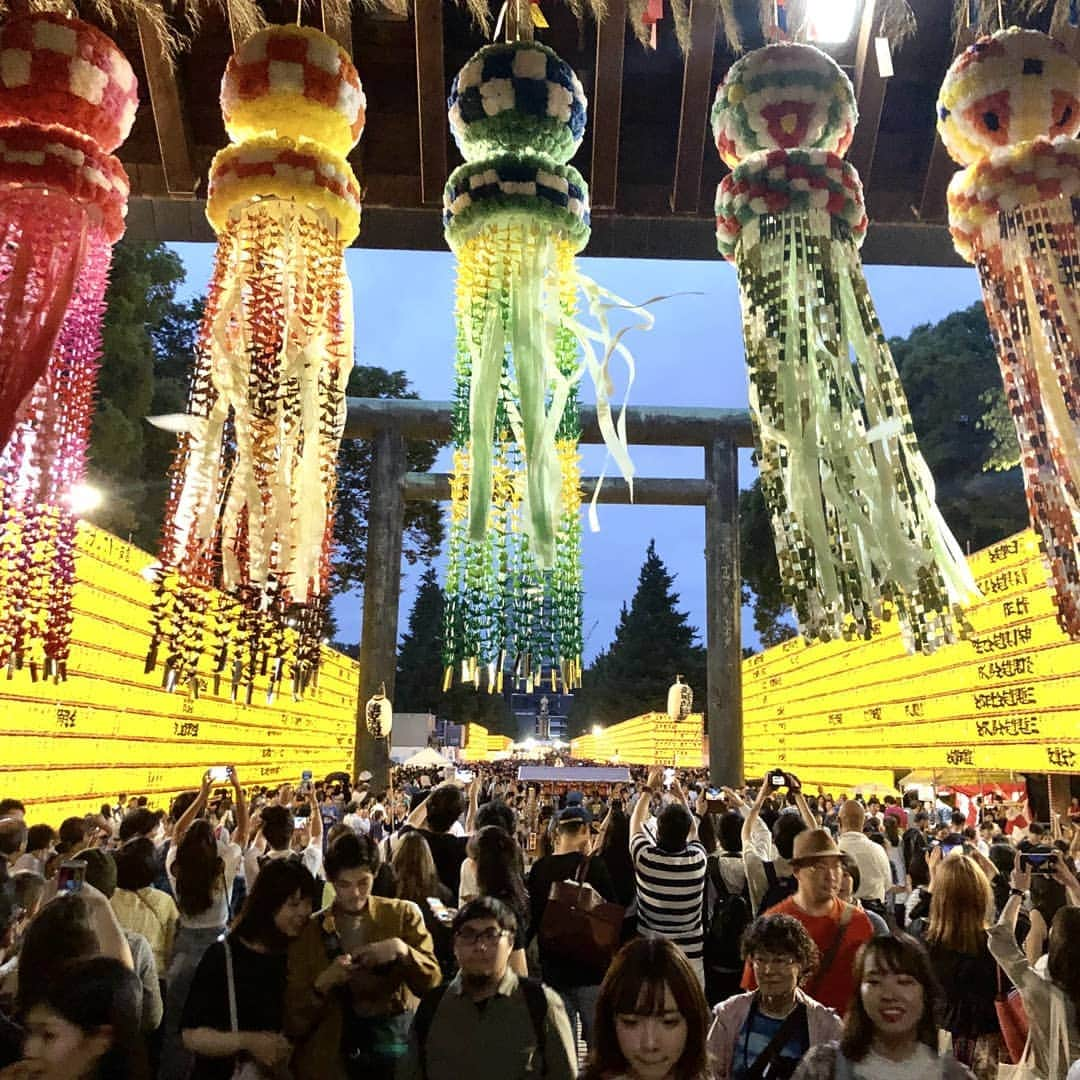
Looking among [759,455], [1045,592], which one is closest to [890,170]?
[759,455]

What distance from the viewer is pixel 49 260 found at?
7.72 ft

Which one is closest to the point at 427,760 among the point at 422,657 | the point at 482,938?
the point at 482,938

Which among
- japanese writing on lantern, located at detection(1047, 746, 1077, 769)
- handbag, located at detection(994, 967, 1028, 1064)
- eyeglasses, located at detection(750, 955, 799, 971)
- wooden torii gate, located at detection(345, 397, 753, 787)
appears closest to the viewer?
eyeglasses, located at detection(750, 955, 799, 971)

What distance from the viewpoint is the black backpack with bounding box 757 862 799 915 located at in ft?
10.3

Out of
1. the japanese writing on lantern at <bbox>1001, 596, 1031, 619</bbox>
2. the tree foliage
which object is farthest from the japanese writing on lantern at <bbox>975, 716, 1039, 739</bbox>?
the tree foliage

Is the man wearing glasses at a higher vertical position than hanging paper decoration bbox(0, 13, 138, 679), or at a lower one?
lower

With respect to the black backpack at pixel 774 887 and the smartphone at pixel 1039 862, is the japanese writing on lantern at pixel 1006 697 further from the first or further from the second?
the black backpack at pixel 774 887

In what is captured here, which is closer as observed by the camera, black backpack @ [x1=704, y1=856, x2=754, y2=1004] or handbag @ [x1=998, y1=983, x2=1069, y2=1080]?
handbag @ [x1=998, y1=983, x2=1069, y2=1080]

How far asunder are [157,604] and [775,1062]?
6.18ft

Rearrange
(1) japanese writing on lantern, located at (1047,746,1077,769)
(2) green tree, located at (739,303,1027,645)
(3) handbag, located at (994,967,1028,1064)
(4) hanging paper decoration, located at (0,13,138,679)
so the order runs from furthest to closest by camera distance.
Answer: (2) green tree, located at (739,303,1027,645) < (1) japanese writing on lantern, located at (1047,746,1077,769) < (4) hanging paper decoration, located at (0,13,138,679) < (3) handbag, located at (994,967,1028,1064)

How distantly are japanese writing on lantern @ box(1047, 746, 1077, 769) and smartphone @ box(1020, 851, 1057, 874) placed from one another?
5.85 metres

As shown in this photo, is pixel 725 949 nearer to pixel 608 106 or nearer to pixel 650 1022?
pixel 650 1022

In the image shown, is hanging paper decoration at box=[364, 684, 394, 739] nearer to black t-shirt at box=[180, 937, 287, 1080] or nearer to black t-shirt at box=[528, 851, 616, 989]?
black t-shirt at box=[528, 851, 616, 989]

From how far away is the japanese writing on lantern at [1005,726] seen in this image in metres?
8.77
